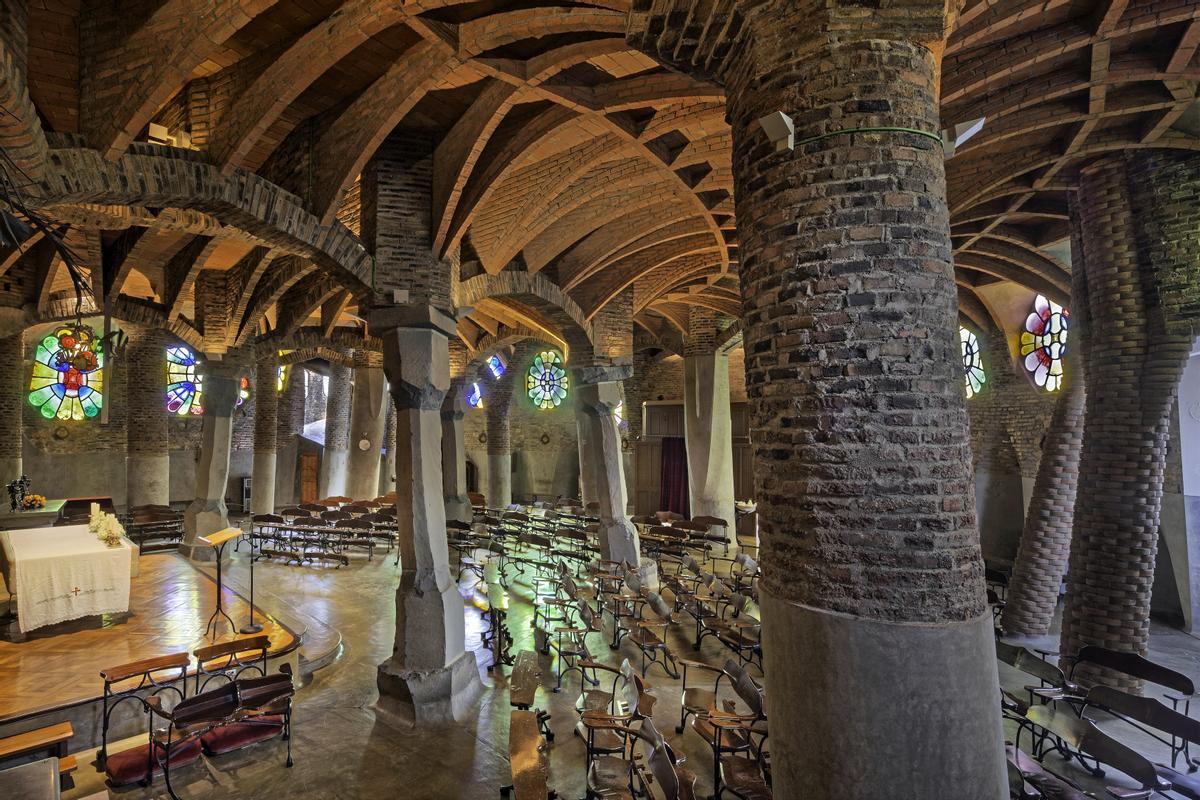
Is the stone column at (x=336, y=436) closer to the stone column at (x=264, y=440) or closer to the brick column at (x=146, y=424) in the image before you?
the stone column at (x=264, y=440)

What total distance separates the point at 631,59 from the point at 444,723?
6959 millimetres

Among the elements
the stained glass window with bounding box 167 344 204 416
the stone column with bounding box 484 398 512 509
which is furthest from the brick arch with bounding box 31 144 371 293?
the stained glass window with bounding box 167 344 204 416

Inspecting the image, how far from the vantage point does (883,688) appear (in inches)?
96.5

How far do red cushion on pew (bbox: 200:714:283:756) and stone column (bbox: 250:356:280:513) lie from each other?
1295cm

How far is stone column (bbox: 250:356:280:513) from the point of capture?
17.6 meters

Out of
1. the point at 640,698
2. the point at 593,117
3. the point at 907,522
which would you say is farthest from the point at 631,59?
the point at 640,698

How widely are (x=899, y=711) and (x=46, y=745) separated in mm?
6088

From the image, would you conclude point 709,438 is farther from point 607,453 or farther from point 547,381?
point 547,381

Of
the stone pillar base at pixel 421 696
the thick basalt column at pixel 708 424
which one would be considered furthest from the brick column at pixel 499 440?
the stone pillar base at pixel 421 696

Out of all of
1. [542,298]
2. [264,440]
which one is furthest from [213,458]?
[542,298]

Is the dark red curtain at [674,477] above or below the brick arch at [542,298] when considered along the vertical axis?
below

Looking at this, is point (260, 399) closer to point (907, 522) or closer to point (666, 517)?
point (666, 517)

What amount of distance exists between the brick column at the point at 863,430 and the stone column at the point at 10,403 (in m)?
18.6

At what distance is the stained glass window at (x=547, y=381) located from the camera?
2398cm
